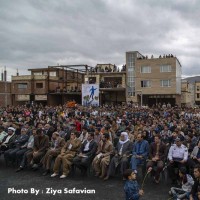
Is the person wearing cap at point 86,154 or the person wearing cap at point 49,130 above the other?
the person wearing cap at point 49,130

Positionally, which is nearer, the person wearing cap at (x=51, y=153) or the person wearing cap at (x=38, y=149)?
the person wearing cap at (x=51, y=153)

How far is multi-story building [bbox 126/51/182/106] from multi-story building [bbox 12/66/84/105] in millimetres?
9310

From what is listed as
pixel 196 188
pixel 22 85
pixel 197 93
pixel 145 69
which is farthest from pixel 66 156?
pixel 197 93

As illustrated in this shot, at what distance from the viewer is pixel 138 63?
40.0 meters

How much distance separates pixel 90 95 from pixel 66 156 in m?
9.32

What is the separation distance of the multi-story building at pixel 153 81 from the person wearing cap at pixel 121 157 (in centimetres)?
2992

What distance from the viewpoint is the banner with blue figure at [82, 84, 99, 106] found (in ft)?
55.0

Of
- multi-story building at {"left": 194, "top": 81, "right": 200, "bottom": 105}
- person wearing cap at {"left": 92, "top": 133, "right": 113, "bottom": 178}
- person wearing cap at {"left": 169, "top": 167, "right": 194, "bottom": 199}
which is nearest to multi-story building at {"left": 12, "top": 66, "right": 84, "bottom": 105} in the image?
person wearing cap at {"left": 92, "top": 133, "right": 113, "bottom": 178}

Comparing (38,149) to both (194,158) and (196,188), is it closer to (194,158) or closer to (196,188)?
(194,158)

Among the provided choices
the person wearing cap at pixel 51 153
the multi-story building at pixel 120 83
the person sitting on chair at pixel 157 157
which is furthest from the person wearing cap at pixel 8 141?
the multi-story building at pixel 120 83

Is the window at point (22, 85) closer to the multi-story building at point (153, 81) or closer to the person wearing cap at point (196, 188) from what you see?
the multi-story building at point (153, 81)

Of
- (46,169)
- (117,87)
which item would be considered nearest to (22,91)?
(117,87)

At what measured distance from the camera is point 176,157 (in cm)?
732

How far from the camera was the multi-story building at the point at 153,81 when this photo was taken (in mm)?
38000
